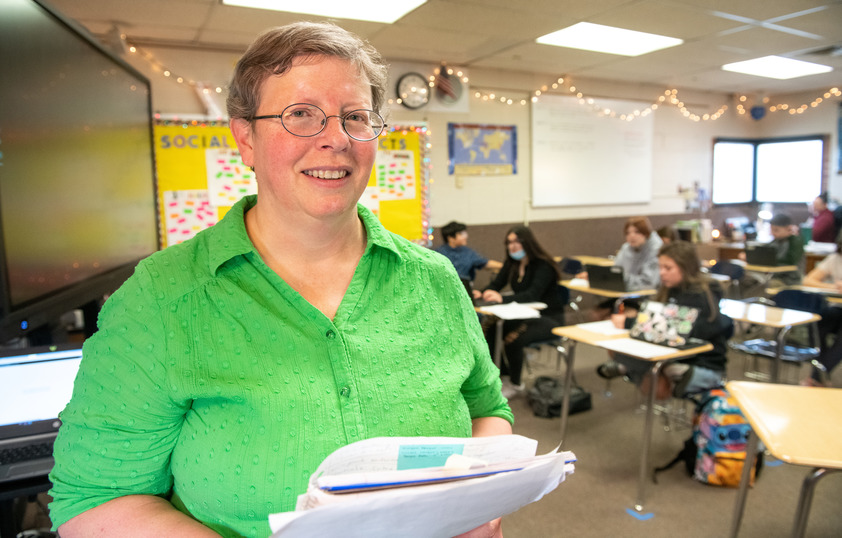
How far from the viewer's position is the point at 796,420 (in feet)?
6.27

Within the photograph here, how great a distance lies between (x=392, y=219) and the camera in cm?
544

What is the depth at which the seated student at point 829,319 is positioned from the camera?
4082 millimetres

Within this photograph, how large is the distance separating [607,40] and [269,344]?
5.16m

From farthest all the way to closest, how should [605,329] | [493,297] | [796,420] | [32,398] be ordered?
1. [493,297]
2. [605,329]
3. [796,420]
4. [32,398]

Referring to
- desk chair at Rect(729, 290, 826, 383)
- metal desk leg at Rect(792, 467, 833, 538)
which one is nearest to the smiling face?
metal desk leg at Rect(792, 467, 833, 538)

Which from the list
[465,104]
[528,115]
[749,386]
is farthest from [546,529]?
[528,115]

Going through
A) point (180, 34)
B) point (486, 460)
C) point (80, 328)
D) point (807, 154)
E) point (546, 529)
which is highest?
point (180, 34)

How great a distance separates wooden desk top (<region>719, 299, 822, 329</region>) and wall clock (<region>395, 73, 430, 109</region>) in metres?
3.44

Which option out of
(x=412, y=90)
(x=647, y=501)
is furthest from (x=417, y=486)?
(x=412, y=90)

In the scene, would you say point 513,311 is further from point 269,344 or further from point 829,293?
point 269,344

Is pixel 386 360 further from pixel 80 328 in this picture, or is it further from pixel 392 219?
pixel 392 219

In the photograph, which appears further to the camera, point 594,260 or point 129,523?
point 594,260

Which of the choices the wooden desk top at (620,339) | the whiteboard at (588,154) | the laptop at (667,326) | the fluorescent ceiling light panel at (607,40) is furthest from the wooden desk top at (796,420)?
the whiteboard at (588,154)

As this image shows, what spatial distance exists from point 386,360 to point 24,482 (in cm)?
107
